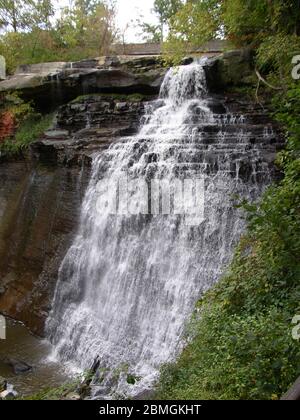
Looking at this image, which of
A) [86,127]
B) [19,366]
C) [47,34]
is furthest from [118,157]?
[47,34]

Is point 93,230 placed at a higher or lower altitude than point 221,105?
lower

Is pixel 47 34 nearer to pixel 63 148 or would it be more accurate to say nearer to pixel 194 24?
pixel 63 148

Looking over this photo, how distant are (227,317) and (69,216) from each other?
28.0ft

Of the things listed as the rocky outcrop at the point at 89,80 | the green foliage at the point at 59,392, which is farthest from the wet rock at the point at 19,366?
the rocky outcrop at the point at 89,80

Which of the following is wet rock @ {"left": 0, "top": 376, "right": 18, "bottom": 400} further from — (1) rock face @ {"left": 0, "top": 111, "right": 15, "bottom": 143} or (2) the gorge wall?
(1) rock face @ {"left": 0, "top": 111, "right": 15, "bottom": 143}

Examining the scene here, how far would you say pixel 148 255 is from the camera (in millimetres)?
10258

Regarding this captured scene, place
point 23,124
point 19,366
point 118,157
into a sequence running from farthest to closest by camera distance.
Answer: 1. point 23,124
2. point 118,157
3. point 19,366

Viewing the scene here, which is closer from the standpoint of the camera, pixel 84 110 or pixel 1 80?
pixel 84 110

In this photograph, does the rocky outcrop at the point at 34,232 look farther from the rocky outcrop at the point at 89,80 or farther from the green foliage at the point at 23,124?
the rocky outcrop at the point at 89,80

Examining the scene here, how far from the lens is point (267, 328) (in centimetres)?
479

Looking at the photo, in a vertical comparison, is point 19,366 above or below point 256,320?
below

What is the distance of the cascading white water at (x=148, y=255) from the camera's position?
9164mm
